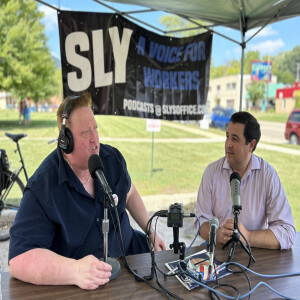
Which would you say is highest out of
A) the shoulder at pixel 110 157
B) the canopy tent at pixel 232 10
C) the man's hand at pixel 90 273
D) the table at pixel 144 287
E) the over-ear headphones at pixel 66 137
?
the canopy tent at pixel 232 10

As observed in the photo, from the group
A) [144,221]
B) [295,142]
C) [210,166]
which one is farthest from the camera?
[295,142]

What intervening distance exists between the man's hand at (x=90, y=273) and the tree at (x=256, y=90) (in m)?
33.4

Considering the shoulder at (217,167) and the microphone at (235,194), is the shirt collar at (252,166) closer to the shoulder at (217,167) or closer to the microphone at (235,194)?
the shoulder at (217,167)

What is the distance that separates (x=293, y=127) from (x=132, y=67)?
40.2 feet

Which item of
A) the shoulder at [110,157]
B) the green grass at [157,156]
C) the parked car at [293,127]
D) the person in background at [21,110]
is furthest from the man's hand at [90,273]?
the person in background at [21,110]

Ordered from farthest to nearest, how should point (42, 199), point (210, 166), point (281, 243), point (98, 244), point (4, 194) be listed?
point (4, 194) < point (210, 166) < point (281, 243) < point (98, 244) < point (42, 199)

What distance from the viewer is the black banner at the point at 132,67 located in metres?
3.27

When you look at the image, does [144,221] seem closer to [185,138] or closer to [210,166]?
[210,166]

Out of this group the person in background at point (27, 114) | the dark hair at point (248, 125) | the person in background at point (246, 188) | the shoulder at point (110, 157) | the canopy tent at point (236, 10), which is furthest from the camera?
the person in background at point (27, 114)

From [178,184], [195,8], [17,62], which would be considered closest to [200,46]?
[195,8]

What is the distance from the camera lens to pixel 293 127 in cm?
1395

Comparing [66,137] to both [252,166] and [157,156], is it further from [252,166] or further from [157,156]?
[157,156]

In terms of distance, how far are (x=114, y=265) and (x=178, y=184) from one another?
7.63 metres

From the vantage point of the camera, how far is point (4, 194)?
400 centimetres
